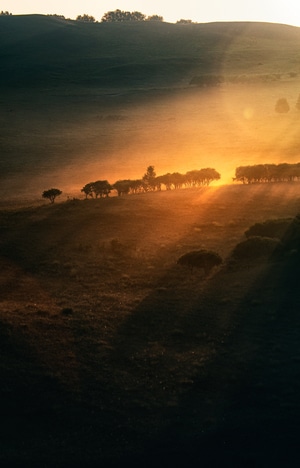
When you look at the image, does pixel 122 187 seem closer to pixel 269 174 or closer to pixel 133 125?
pixel 269 174

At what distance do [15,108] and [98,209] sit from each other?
341 ft

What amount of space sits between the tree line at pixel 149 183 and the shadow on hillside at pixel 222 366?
32.8m

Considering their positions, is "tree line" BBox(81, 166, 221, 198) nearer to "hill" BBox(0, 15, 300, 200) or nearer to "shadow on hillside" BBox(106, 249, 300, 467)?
"hill" BBox(0, 15, 300, 200)

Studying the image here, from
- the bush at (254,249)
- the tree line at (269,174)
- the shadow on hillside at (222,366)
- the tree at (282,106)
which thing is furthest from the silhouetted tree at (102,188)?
the tree at (282,106)

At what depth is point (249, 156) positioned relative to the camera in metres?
113

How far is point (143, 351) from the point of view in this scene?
35094mm

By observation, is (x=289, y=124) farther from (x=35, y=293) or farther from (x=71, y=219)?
(x=35, y=293)

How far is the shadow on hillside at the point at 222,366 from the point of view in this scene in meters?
27.0

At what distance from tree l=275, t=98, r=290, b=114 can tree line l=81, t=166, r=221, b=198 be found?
238 ft

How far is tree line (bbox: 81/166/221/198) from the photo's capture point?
251 feet

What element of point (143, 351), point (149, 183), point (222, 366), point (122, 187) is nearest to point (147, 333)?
point (143, 351)

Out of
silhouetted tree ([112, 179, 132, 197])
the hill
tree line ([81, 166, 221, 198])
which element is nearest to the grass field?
tree line ([81, 166, 221, 198])

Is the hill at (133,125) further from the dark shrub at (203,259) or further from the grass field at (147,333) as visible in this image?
the dark shrub at (203,259)

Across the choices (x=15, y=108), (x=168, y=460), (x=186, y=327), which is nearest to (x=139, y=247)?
(x=186, y=327)
